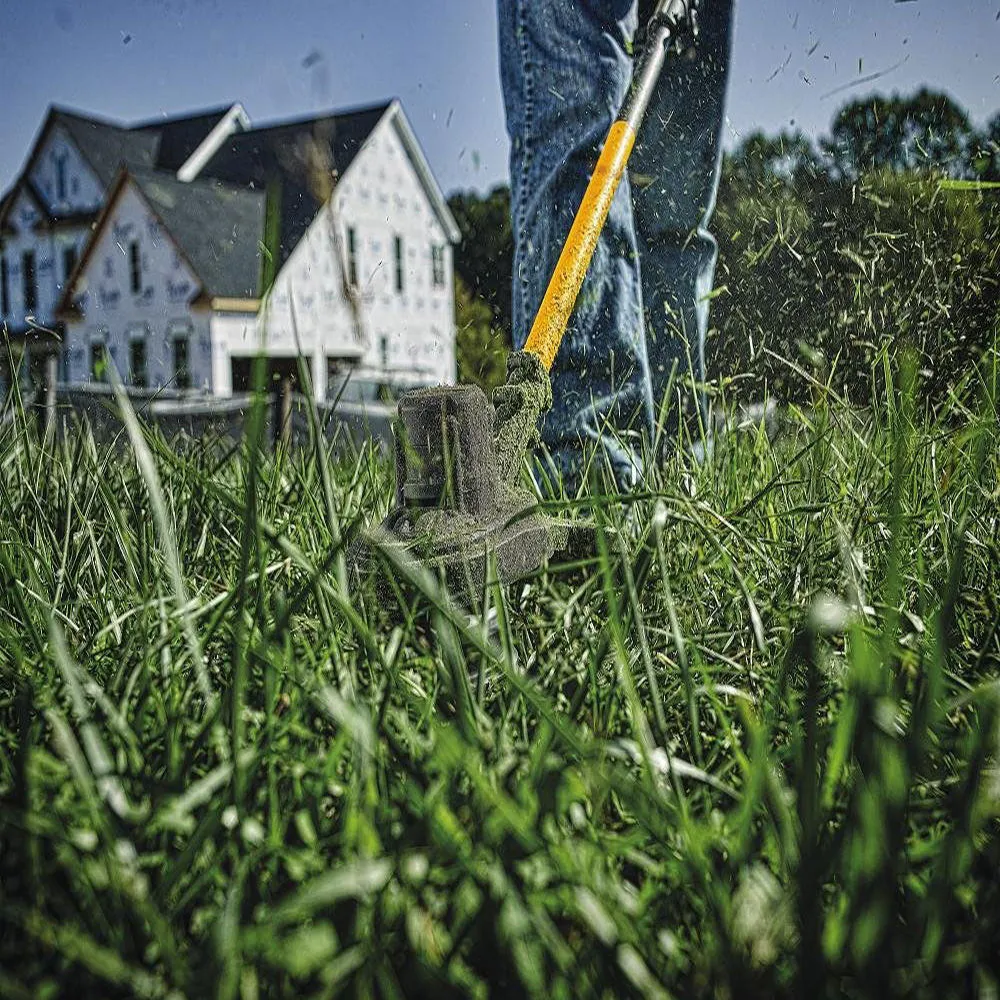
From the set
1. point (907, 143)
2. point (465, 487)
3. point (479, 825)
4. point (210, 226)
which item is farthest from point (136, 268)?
point (479, 825)

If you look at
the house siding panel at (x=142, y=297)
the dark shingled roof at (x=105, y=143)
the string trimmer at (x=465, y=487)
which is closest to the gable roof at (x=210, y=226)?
the house siding panel at (x=142, y=297)

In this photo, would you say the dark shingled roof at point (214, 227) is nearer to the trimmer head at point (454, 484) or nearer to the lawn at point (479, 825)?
the trimmer head at point (454, 484)

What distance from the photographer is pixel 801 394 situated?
2.88 meters

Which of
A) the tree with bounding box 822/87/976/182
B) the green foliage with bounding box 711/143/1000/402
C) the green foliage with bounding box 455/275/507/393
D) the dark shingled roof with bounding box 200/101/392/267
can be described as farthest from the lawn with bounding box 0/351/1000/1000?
the dark shingled roof with bounding box 200/101/392/267

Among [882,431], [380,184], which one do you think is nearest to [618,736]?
[882,431]

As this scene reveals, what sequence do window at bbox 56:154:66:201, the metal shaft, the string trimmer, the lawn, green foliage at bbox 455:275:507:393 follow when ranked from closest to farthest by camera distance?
the lawn, the string trimmer, the metal shaft, green foliage at bbox 455:275:507:393, window at bbox 56:154:66:201

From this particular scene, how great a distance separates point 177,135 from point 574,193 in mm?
32688

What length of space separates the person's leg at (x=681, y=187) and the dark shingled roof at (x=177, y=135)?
3160 centimetres

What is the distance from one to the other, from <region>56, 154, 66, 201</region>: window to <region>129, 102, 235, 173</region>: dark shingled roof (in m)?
3.83

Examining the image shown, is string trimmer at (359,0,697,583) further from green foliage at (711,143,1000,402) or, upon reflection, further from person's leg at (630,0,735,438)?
green foliage at (711,143,1000,402)

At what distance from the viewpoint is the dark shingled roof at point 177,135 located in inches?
1221

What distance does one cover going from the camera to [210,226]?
2436 cm

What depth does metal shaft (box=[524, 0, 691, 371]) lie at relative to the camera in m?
1.51

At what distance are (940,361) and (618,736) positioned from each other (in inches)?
86.7
